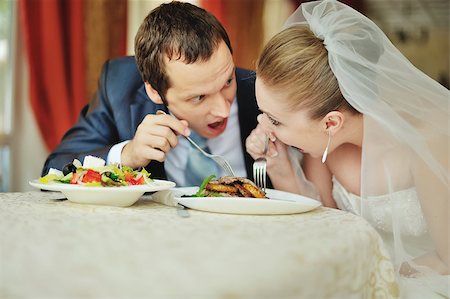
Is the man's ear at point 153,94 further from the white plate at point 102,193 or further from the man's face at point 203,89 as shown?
the white plate at point 102,193

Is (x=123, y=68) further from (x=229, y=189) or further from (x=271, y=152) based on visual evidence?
(x=229, y=189)

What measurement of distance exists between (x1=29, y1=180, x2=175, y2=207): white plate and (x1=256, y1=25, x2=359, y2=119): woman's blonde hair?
0.52m

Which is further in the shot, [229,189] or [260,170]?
[260,170]

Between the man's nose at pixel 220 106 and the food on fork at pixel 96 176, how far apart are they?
1.73 ft

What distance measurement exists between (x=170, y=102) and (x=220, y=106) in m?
0.20

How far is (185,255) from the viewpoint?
1.09m

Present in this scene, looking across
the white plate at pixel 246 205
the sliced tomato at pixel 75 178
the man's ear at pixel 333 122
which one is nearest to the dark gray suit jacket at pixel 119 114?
the man's ear at pixel 333 122

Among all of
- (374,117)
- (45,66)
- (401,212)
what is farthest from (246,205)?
(45,66)

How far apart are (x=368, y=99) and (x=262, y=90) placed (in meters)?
0.35

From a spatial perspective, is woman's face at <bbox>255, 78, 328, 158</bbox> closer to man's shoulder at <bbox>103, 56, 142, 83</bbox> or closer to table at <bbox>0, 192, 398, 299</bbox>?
table at <bbox>0, 192, 398, 299</bbox>

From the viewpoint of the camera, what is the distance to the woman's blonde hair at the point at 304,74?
181cm

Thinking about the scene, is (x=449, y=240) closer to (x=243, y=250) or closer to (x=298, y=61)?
(x=298, y=61)

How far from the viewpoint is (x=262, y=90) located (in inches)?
75.1

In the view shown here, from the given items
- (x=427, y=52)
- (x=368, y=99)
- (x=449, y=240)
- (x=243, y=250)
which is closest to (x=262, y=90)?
(x=368, y=99)
